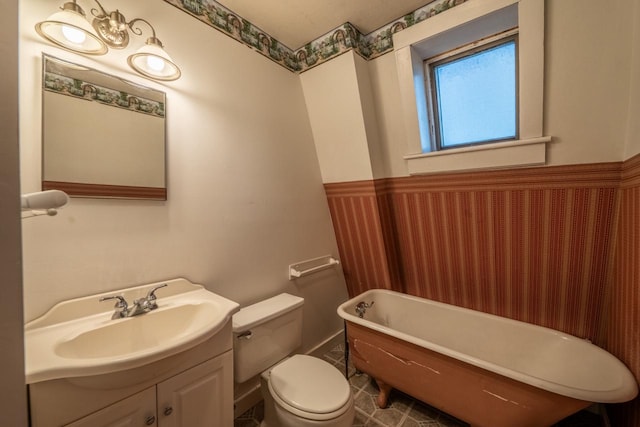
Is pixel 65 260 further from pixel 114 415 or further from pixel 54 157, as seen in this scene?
pixel 114 415

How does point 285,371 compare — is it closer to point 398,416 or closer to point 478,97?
point 398,416

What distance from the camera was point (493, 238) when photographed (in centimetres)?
175

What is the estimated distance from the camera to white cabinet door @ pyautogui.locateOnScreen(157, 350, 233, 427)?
959mm

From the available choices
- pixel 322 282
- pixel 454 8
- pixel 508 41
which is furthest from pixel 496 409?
pixel 454 8

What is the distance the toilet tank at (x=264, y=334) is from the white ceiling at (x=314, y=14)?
1.87 m

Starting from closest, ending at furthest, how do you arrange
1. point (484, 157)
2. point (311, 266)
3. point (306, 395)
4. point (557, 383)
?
point (557, 383) → point (306, 395) → point (484, 157) → point (311, 266)

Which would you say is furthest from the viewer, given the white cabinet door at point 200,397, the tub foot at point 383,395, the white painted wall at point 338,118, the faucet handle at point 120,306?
the white painted wall at point 338,118

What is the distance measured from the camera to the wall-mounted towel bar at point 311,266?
6.41 feet

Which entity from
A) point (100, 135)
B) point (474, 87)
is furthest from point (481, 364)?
point (100, 135)

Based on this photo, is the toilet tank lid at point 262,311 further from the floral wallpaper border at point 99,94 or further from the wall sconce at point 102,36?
the wall sconce at point 102,36

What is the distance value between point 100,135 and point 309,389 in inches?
Answer: 60.8

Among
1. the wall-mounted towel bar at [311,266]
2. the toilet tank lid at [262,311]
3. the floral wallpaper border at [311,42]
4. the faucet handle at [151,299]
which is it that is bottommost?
the toilet tank lid at [262,311]

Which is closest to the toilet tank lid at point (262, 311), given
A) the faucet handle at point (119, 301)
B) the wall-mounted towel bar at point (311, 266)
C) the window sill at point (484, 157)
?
the wall-mounted towel bar at point (311, 266)

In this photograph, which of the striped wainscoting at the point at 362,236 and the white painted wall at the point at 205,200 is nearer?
the white painted wall at the point at 205,200
